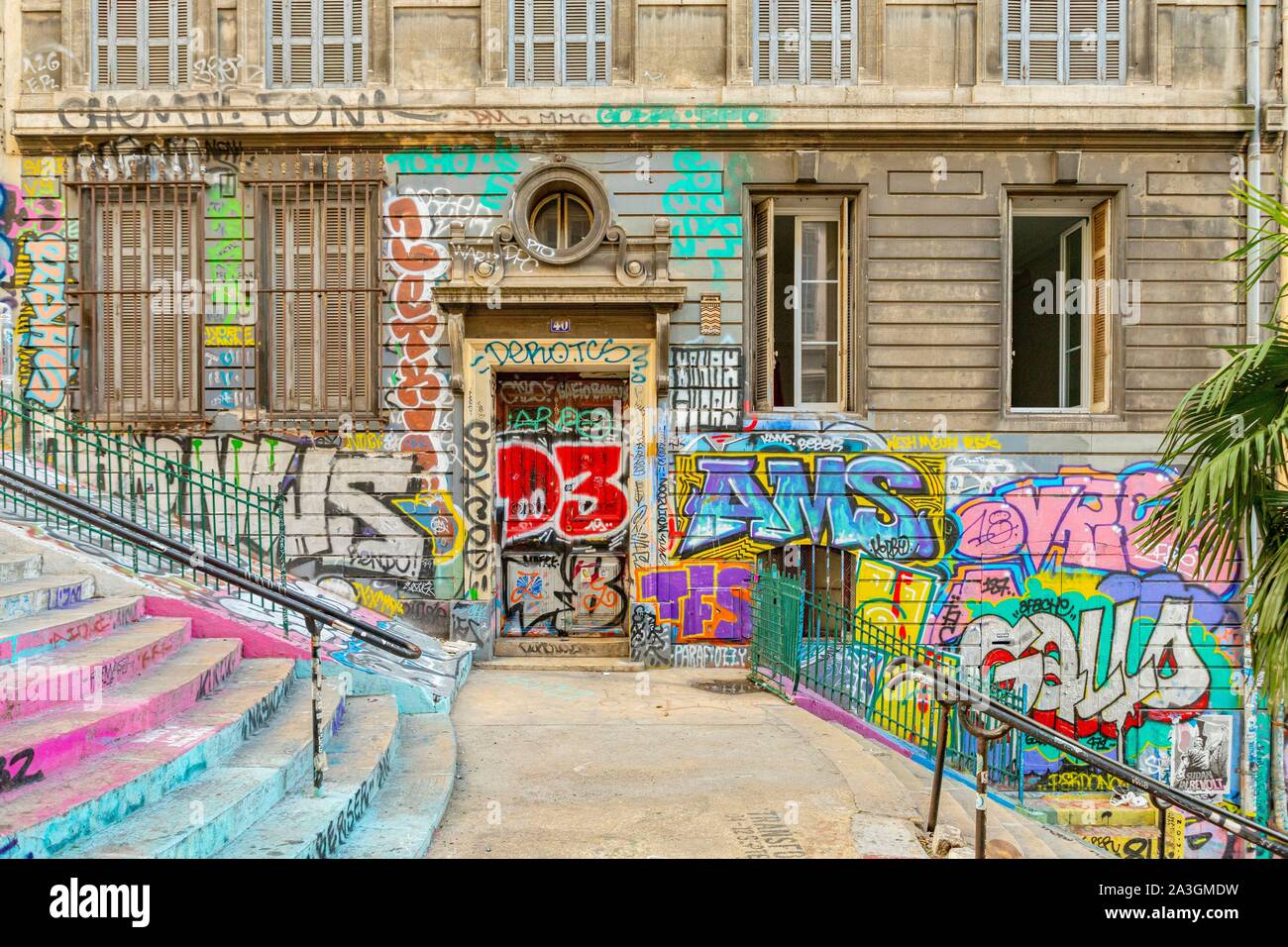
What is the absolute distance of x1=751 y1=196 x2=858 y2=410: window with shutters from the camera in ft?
32.9

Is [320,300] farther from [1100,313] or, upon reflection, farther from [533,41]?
[1100,313]

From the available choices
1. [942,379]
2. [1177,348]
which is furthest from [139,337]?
[1177,348]

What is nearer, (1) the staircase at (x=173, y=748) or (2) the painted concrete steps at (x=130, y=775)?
(2) the painted concrete steps at (x=130, y=775)

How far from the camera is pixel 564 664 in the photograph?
9352mm

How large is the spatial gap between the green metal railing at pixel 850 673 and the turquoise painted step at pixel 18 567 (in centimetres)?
627

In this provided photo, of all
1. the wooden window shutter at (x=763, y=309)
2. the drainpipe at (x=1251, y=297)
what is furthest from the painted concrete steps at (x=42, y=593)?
the drainpipe at (x=1251, y=297)

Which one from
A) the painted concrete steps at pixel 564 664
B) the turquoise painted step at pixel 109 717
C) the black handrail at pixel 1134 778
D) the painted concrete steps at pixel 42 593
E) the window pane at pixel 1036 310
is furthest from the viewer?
the window pane at pixel 1036 310

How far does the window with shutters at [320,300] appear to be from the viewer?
9766 mm

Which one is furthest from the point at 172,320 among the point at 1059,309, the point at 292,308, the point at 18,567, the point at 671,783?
the point at 1059,309

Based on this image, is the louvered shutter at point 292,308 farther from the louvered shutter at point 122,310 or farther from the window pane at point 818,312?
the window pane at point 818,312

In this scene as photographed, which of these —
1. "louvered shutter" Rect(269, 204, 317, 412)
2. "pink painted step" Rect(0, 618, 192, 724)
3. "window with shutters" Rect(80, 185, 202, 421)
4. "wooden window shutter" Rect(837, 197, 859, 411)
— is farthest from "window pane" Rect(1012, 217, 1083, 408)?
"window with shutters" Rect(80, 185, 202, 421)

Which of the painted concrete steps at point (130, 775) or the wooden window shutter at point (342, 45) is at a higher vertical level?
the wooden window shutter at point (342, 45)

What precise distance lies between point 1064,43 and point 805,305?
165 inches

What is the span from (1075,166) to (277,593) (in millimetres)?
9457
